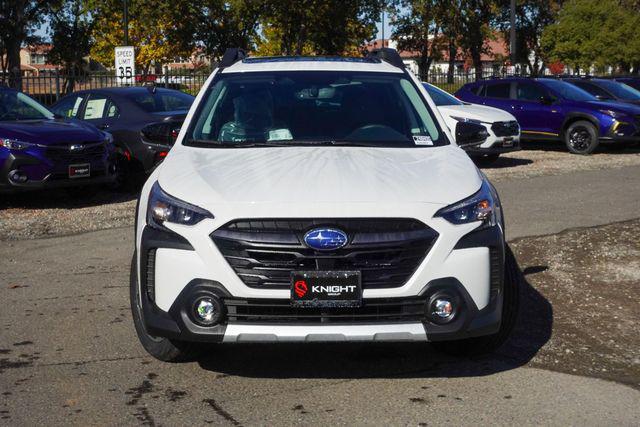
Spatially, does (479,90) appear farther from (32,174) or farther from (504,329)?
(504,329)

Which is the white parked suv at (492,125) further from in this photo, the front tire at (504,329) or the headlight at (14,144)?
the front tire at (504,329)

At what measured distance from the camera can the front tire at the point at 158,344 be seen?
5039mm

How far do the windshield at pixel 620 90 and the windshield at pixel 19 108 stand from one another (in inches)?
571

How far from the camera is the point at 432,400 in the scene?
456 centimetres

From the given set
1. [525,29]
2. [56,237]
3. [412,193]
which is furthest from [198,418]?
[525,29]

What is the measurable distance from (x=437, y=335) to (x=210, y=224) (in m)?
1.21

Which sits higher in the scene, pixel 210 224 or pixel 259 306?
pixel 210 224

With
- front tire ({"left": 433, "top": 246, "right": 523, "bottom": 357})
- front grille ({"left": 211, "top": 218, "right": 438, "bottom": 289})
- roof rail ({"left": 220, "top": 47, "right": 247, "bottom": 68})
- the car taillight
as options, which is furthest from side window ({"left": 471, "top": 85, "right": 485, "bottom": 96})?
front grille ({"left": 211, "top": 218, "right": 438, "bottom": 289})

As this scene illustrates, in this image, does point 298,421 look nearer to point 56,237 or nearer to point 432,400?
point 432,400

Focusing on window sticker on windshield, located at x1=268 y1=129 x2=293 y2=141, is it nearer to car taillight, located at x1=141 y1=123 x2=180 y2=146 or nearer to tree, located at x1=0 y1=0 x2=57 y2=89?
car taillight, located at x1=141 y1=123 x2=180 y2=146

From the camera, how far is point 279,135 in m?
5.65

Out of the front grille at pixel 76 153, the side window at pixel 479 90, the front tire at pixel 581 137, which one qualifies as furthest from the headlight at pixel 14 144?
the front tire at pixel 581 137

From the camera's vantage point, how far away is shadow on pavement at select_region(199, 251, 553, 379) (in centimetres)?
501

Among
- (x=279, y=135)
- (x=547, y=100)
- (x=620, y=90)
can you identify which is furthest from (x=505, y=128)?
(x=279, y=135)
